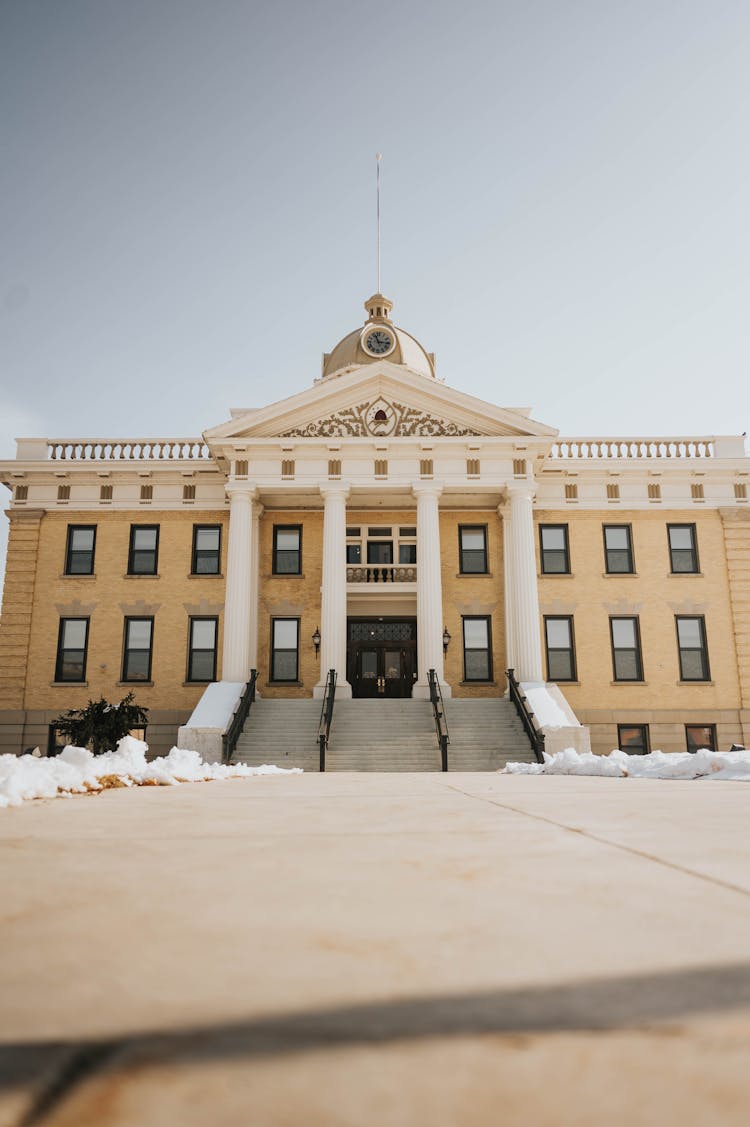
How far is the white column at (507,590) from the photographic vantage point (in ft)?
83.1

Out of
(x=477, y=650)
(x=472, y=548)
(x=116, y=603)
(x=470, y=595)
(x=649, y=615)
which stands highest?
(x=472, y=548)

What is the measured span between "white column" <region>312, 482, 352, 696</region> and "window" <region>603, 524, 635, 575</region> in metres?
9.48

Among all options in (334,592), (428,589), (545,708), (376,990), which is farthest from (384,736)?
(376,990)

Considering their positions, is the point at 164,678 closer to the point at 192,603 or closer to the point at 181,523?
the point at 192,603

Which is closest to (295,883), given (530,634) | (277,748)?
(277,748)

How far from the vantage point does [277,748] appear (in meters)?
19.9

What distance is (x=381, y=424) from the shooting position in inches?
1037

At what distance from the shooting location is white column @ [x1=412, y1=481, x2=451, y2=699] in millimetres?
23516

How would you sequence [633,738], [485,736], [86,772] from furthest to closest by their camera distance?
[633,738], [485,736], [86,772]

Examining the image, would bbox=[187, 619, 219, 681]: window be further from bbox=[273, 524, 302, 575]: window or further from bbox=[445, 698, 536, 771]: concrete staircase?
bbox=[445, 698, 536, 771]: concrete staircase

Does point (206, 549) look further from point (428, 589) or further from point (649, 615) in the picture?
point (649, 615)

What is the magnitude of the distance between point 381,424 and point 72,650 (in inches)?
516

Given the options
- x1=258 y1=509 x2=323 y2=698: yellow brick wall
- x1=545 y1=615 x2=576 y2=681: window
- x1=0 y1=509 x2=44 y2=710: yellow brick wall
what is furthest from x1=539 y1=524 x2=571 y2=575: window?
x1=0 y1=509 x2=44 y2=710: yellow brick wall

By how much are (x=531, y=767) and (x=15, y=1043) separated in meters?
12.8
